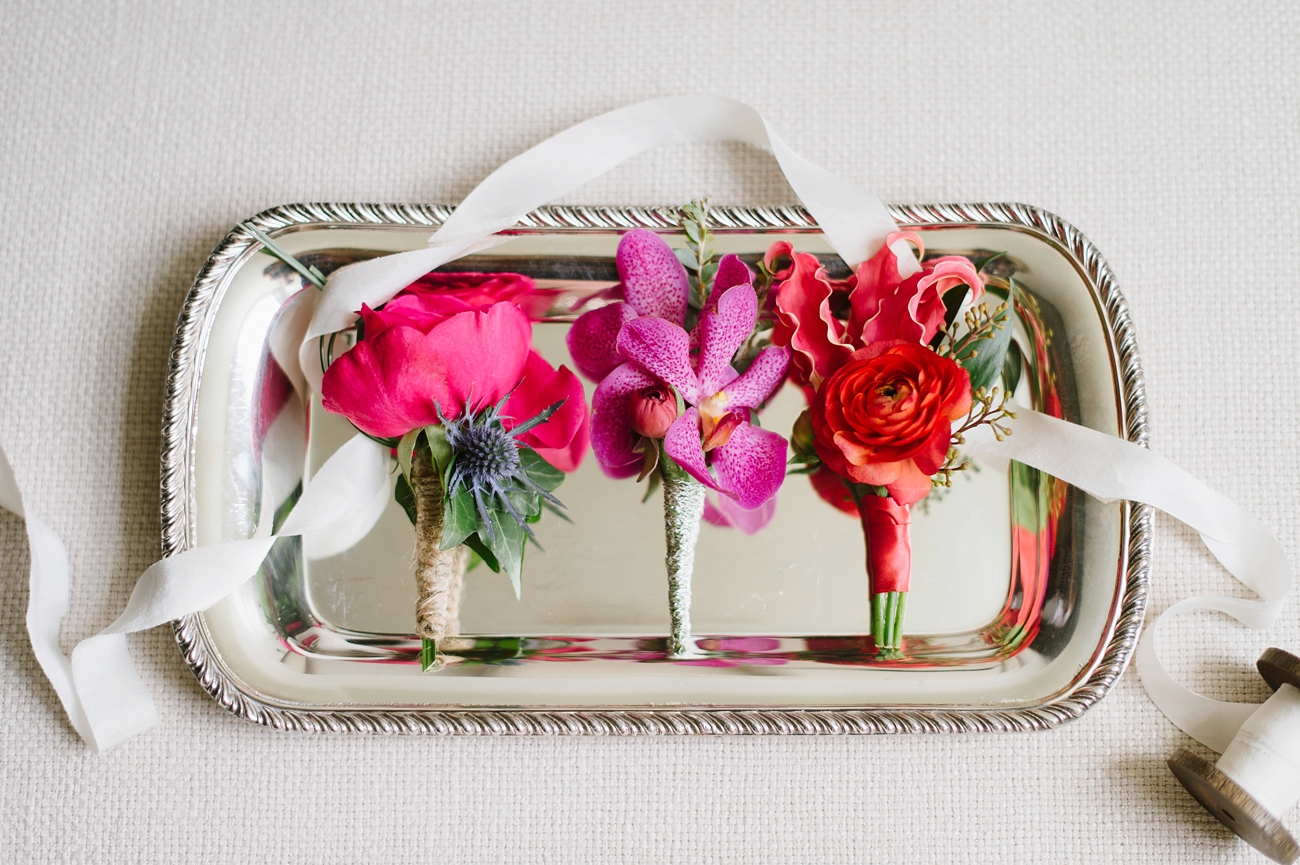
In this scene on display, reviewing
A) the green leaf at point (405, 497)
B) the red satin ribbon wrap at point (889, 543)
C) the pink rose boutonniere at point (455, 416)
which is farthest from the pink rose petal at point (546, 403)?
the red satin ribbon wrap at point (889, 543)

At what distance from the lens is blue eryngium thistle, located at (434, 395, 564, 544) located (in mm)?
495

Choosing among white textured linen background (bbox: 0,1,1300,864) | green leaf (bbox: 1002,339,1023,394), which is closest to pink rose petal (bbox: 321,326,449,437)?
white textured linen background (bbox: 0,1,1300,864)

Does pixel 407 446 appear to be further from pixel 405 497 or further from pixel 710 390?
pixel 710 390

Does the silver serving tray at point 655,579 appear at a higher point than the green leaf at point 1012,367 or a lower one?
lower

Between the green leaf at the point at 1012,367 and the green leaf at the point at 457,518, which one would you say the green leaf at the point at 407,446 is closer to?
the green leaf at the point at 457,518

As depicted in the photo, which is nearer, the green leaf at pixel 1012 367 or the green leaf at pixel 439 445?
the green leaf at pixel 439 445

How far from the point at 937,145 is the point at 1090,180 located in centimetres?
14

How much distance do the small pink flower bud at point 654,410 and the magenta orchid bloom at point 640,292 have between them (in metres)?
0.05

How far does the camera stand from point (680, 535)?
1.81 ft

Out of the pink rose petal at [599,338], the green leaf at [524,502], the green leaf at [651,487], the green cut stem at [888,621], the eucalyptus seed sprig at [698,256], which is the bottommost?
the green cut stem at [888,621]

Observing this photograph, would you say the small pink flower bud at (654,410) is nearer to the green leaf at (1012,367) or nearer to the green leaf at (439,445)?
the green leaf at (439,445)

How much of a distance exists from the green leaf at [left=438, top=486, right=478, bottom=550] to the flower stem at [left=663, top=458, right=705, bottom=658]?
142 millimetres

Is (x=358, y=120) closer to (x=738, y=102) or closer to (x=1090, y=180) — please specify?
(x=738, y=102)

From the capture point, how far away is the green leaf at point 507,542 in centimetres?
51
